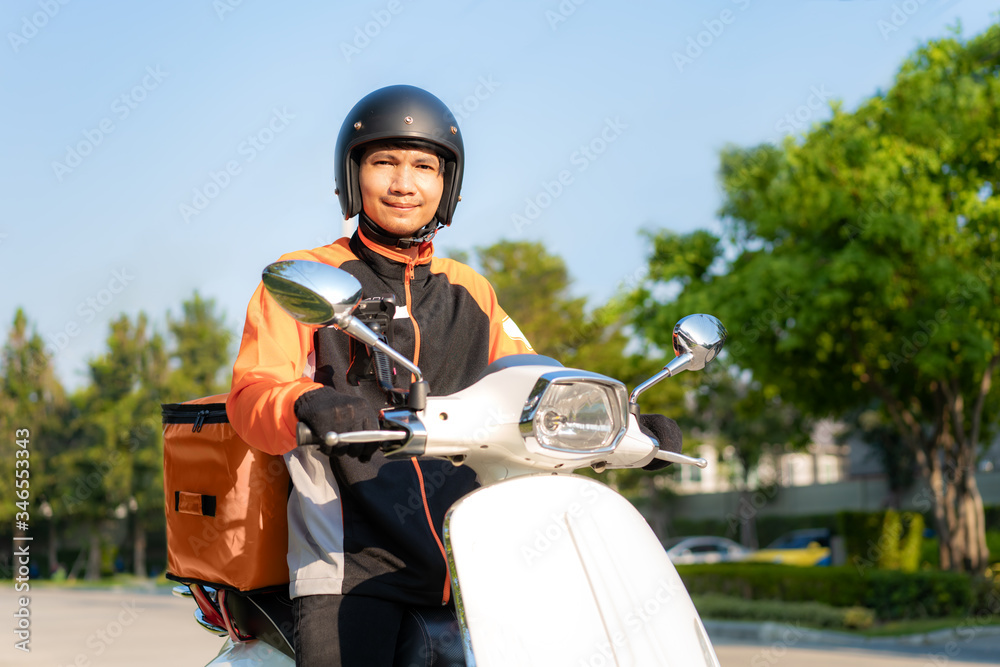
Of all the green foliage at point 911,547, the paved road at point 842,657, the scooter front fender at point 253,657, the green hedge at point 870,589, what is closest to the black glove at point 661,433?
the scooter front fender at point 253,657

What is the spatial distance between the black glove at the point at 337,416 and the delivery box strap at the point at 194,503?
1.76ft

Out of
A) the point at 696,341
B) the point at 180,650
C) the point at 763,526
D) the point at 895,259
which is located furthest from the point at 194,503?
the point at 763,526

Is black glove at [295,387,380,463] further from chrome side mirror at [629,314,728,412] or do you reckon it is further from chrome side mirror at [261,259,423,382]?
chrome side mirror at [629,314,728,412]

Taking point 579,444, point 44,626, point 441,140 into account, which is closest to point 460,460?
point 579,444

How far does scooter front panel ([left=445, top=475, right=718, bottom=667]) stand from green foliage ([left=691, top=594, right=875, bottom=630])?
11119mm

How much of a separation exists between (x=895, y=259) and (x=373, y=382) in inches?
459

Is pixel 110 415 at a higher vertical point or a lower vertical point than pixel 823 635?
higher

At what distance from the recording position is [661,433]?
198 cm

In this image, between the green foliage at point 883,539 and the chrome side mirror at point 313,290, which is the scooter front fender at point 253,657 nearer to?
the chrome side mirror at point 313,290

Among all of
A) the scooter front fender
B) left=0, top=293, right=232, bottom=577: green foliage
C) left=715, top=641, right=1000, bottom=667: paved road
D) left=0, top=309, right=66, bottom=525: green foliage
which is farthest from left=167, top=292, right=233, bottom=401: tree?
the scooter front fender

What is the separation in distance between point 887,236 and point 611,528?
1151 cm

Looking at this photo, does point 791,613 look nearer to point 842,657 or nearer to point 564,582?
point 842,657

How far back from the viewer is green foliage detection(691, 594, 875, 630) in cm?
1234

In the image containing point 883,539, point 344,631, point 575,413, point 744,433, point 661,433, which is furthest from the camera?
point 744,433
